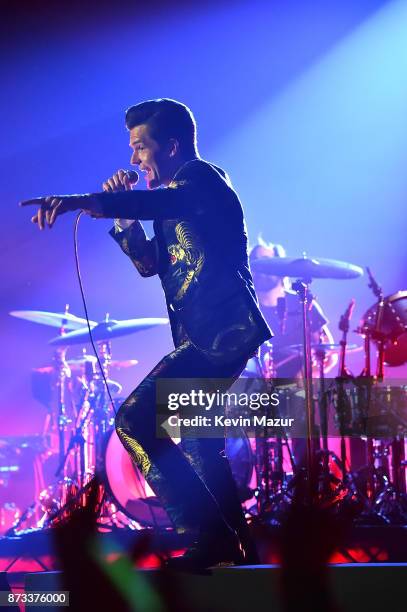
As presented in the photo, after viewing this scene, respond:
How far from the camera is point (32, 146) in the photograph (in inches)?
286

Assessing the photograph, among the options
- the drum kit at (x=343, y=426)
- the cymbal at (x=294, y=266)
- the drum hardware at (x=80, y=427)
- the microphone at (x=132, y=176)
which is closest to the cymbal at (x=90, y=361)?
the drum hardware at (x=80, y=427)

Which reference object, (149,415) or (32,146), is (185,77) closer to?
(32,146)

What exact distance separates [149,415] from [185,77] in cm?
524

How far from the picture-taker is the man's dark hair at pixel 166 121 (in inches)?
116

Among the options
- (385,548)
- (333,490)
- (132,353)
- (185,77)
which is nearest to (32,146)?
(185,77)

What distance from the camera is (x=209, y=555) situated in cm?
251

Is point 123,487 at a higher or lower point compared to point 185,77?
lower

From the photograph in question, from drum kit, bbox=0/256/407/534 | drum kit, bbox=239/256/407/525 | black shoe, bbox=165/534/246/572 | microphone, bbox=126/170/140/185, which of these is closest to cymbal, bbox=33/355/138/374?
drum kit, bbox=0/256/407/534

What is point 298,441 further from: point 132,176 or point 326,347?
point 132,176

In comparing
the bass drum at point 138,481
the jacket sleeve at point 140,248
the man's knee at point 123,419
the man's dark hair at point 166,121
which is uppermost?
the man's dark hair at point 166,121

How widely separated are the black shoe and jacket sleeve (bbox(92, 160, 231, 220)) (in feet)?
3.64

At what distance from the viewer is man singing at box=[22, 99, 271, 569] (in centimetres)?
258

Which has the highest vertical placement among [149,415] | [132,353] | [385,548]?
[132,353]

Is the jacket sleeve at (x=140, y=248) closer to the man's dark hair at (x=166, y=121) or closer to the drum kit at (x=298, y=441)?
the man's dark hair at (x=166, y=121)
